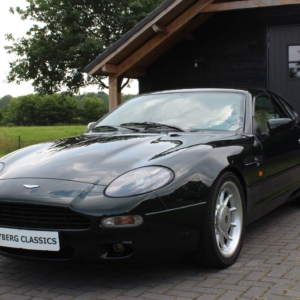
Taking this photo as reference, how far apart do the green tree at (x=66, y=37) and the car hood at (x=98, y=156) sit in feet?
65.2

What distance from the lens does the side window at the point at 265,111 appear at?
15.7ft

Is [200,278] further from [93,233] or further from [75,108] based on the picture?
[75,108]

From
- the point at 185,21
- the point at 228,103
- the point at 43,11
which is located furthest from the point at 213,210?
the point at 43,11

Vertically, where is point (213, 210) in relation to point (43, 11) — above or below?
below

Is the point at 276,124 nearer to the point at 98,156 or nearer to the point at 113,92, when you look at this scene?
the point at 98,156

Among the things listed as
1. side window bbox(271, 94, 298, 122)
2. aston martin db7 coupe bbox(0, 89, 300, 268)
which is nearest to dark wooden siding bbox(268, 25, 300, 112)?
side window bbox(271, 94, 298, 122)

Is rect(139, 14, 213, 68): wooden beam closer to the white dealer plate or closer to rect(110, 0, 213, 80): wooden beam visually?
rect(110, 0, 213, 80): wooden beam

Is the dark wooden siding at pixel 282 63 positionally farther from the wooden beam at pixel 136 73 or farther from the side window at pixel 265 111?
the side window at pixel 265 111

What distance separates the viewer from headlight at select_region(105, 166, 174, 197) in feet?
10.5

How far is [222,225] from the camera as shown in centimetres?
370

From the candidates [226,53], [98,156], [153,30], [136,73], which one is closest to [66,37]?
[136,73]

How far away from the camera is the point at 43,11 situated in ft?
84.6

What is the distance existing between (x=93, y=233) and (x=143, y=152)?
2.59 feet

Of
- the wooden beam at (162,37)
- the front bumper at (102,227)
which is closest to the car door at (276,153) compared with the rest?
the front bumper at (102,227)
